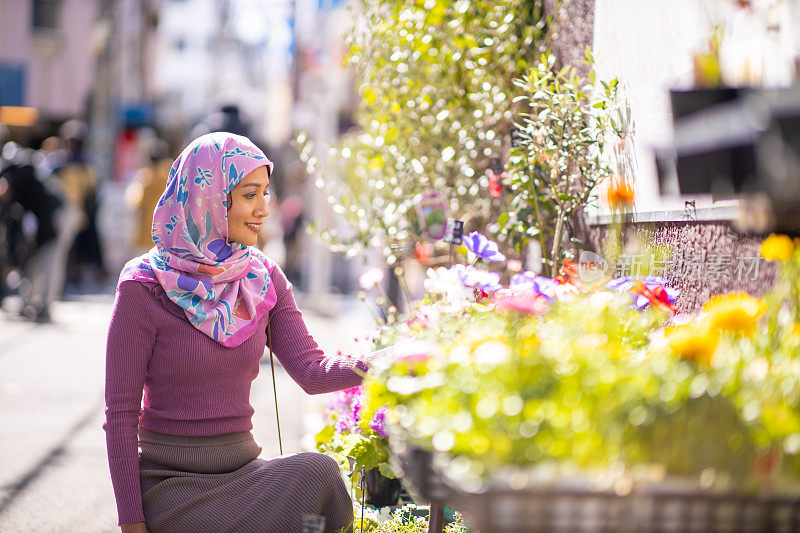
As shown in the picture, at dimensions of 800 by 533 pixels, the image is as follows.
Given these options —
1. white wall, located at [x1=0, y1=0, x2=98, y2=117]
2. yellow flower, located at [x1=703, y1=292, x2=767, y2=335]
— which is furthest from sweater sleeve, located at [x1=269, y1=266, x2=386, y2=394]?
white wall, located at [x1=0, y1=0, x2=98, y2=117]

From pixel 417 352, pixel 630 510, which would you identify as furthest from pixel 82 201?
pixel 630 510

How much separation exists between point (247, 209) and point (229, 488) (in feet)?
2.79

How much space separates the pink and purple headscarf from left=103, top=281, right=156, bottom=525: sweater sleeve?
10cm

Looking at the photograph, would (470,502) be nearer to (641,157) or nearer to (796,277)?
(796,277)

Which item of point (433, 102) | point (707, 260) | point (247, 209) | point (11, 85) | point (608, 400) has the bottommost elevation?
point (608, 400)

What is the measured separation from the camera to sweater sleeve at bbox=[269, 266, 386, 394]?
104 inches

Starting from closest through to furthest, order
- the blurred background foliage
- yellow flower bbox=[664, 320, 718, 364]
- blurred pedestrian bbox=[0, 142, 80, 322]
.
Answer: yellow flower bbox=[664, 320, 718, 364]
the blurred background foliage
blurred pedestrian bbox=[0, 142, 80, 322]

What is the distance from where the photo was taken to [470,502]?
1.38m

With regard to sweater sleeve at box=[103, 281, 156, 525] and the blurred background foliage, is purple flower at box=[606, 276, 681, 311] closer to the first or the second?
sweater sleeve at box=[103, 281, 156, 525]

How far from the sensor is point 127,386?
248 centimetres

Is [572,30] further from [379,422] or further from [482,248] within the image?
[379,422]

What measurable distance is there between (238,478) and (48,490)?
2.03 metres

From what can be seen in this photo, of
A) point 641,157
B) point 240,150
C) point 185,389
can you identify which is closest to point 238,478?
point 185,389

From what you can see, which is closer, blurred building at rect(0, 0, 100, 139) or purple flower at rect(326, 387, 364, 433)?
purple flower at rect(326, 387, 364, 433)
